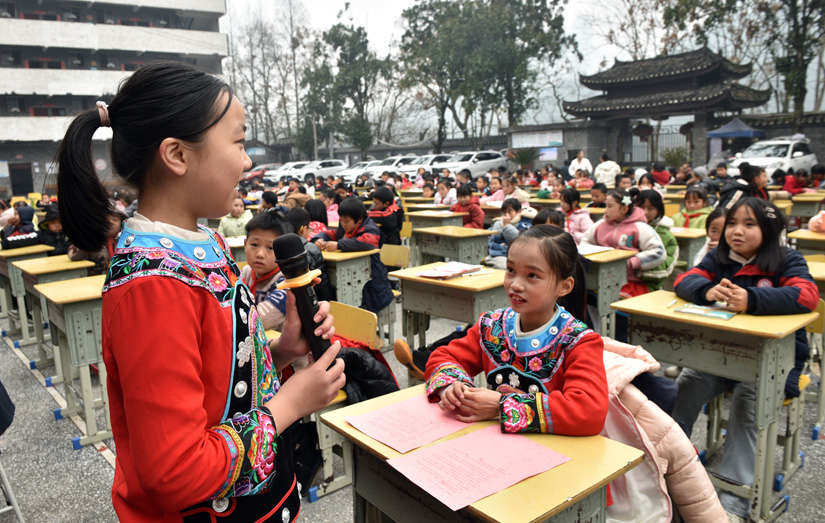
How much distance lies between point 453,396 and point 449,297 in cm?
220

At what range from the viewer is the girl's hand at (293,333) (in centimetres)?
101

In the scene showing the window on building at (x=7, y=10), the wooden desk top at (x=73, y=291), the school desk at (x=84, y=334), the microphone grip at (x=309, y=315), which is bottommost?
the school desk at (x=84, y=334)

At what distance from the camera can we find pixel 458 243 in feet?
20.5

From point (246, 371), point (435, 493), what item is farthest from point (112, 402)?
point (435, 493)

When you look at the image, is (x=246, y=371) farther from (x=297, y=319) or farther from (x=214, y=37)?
(x=214, y=37)

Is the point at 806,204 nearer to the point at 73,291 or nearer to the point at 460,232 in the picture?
the point at 460,232

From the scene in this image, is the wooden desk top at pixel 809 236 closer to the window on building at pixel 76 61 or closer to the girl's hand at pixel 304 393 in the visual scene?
the girl's hand at pixel 304 393

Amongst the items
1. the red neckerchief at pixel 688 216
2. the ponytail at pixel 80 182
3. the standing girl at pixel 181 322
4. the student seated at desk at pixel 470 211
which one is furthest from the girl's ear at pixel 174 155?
the student seated at desk at pixel 470 211

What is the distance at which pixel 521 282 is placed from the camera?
5.58 feet

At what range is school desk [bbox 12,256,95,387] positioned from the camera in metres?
4.42

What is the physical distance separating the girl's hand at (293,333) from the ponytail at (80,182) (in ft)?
1.13

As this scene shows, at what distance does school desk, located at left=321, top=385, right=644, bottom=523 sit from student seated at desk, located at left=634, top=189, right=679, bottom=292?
325 centimetres

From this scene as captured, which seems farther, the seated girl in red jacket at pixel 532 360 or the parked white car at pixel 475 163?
the parked white car at pixel 475 163

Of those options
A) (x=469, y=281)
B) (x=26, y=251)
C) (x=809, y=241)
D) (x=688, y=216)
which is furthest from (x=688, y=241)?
(x=26, y=251)
